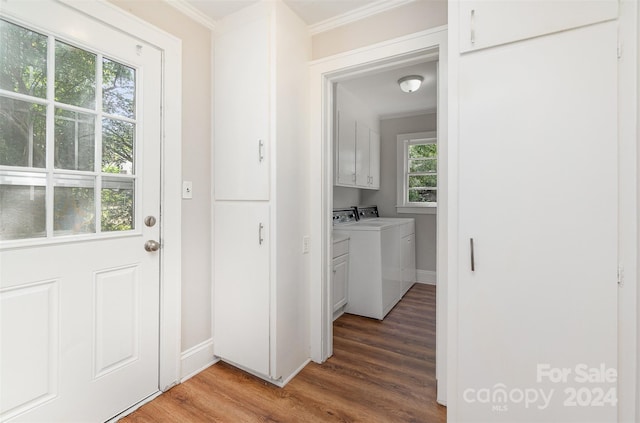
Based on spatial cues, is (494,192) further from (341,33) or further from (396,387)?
(341,33)

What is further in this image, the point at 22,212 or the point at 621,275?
the point at 22,212

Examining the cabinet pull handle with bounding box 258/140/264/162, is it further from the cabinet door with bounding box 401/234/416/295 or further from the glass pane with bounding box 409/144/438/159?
the glass pane with bounding box 409/144/438/159

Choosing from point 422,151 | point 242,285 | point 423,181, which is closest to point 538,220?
point 242,285

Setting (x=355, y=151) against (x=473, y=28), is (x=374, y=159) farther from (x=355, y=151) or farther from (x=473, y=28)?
(x=473, y=28)

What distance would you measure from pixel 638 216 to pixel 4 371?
2.52 m

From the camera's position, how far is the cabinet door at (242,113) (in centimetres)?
180

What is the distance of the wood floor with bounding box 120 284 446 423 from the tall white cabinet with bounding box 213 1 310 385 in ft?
0.42

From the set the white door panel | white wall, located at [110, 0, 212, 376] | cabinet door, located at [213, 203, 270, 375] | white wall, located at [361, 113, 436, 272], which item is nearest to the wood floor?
cabinet door, located at [213, 203, 270, 375]

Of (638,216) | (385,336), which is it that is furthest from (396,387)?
(638,216)

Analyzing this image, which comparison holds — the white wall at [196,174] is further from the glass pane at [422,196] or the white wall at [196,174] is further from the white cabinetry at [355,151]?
the glass pane at [422,196]

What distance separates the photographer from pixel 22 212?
1256 mm

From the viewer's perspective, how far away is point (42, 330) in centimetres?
131

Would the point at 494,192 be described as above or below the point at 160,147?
below

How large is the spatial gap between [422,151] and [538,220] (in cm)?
342
